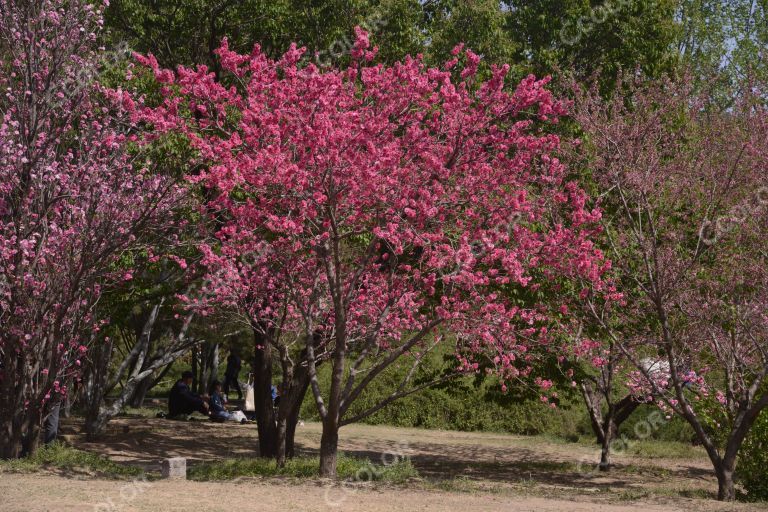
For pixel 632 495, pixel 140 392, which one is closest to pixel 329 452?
pixel 632 495

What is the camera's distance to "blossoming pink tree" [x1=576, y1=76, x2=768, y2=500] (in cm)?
1228

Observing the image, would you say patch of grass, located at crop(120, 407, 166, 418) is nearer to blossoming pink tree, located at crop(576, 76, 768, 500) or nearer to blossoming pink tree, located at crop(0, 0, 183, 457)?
blossoming pink tree, located at crop(0, 0, 183, 457)

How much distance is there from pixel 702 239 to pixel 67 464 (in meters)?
9.38

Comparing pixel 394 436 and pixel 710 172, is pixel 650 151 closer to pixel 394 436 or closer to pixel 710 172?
pixel 710 172

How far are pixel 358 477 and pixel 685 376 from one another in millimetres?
5702

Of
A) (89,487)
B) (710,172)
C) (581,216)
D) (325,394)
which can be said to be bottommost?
(89,487)

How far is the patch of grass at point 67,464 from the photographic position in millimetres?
11844

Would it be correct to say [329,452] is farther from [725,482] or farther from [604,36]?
[604,36]

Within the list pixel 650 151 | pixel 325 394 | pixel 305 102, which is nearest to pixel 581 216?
pixel 650 151

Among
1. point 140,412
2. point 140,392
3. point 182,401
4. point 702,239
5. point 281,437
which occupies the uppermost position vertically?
A: point 702,239

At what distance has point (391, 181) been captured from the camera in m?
10.5

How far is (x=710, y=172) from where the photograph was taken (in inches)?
502

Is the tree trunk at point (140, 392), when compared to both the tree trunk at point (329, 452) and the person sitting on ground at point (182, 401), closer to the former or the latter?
the person sitting on ground at point (182, 401)

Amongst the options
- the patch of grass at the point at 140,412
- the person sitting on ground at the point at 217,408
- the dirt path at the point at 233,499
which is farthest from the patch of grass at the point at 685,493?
the patch of grass at the point at 140,412
